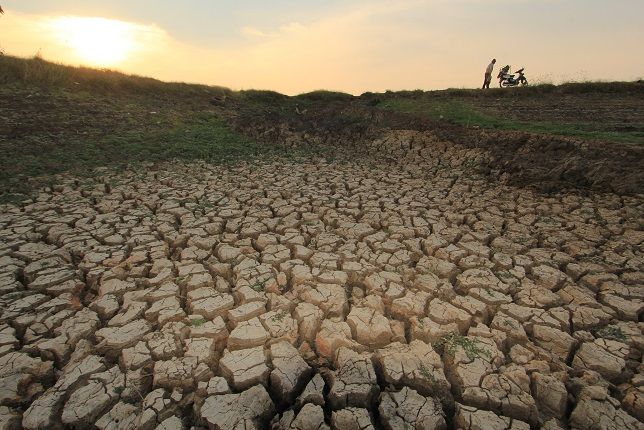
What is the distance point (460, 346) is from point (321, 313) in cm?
87

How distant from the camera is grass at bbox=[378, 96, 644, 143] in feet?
15.9

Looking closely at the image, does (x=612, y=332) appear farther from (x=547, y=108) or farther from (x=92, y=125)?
(x=92, y=125)

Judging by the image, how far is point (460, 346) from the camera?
2062 mm

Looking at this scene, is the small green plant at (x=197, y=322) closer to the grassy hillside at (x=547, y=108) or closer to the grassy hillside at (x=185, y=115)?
the grassy hillside at (x=185, y=115)

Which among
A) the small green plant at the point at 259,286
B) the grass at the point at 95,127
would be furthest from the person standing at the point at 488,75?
the small green plant at the point at 259,286

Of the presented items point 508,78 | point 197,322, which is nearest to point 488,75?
point 508,78

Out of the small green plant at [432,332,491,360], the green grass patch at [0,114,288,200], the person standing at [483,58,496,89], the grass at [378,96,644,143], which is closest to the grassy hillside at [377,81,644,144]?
the grass at [378,96,644,143]

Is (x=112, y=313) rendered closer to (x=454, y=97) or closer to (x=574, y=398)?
(x=574, y=398)

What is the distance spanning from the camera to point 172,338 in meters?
2.08

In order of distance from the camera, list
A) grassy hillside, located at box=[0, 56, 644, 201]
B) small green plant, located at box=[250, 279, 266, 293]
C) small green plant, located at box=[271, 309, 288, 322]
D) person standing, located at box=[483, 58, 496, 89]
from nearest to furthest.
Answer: small green plant, located at box=[271, 309, 288, 322] < small green plant, located at box=[250, 279, 266, 293] < grassy hillside, located at box=[0, 56, 644, 201] < person standing, located at box=[483, 58, 496, 89]

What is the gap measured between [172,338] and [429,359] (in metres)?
1.50

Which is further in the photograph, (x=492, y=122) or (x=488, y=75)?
(x=488, y=75)

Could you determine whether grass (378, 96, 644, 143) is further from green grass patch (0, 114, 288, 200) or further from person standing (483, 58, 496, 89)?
green grass patch (0, 114, 288, 200)

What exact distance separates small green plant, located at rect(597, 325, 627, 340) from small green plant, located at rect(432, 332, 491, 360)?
2.61 feet
